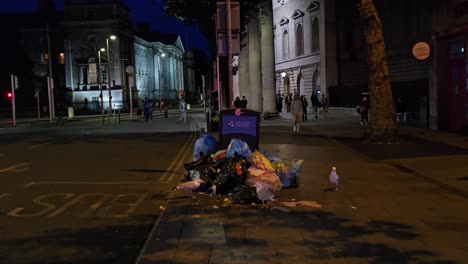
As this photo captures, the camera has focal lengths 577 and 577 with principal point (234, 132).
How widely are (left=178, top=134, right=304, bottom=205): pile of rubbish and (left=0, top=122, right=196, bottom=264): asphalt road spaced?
893 millimetres

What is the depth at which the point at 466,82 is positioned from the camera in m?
20.0

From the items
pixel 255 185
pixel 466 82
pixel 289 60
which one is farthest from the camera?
pixel 289 60

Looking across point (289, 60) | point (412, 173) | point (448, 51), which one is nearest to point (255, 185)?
Result: point (412, 173)

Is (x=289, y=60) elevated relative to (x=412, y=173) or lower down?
elevated

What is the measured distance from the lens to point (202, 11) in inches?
1190

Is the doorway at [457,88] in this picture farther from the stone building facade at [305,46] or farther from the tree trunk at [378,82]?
the stone building facade at [305,46]

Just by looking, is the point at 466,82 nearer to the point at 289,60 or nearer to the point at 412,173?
the point at 412,173

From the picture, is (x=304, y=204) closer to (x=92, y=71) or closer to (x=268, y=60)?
(x=268, y=60)

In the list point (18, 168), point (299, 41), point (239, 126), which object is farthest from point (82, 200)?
point (299, 41)

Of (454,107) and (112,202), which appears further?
(454,107)

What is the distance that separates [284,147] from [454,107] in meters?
7.28

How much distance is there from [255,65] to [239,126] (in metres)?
30.3

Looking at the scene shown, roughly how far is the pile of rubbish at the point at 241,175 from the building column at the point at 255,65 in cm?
3097

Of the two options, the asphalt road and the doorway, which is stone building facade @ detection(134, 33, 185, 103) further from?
the asphalt road
